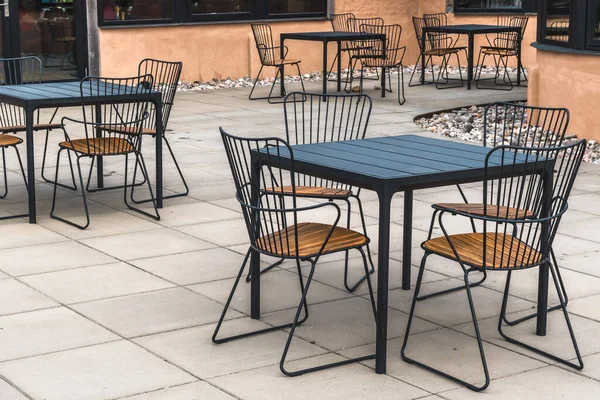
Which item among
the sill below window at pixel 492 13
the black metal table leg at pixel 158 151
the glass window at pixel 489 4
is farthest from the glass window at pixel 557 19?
the glass window at pixel 489 4

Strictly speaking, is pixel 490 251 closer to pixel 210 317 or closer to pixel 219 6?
pixel 210 317

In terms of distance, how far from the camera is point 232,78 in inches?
560

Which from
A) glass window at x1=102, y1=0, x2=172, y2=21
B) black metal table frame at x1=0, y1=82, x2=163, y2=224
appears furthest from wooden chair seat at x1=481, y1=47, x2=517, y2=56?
black metal table frame at x1=0, y1=82, x2=163, y2=224

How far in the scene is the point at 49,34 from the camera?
41.3ft

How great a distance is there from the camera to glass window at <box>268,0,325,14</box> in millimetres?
14477

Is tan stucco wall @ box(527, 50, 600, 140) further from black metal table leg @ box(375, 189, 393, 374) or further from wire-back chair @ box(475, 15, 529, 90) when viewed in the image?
black metal table leg @ box(375, 189, 393, 374)

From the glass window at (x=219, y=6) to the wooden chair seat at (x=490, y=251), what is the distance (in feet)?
33.4

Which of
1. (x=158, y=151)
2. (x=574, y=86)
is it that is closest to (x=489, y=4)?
(x=574, y=86)

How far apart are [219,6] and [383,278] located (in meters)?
10.6

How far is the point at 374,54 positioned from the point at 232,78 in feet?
7.50

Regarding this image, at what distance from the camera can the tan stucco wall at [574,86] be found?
8766 millimetres

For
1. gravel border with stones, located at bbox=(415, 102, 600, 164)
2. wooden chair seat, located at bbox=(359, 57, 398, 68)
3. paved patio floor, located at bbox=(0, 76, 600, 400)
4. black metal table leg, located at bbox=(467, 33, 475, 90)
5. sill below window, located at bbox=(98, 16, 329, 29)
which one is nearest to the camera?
paved patio floor, located at bbox=(0, 76, 600, 400)

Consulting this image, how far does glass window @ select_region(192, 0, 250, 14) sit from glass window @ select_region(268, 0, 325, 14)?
0.44 metres

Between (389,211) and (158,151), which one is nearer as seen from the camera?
(389,211)
